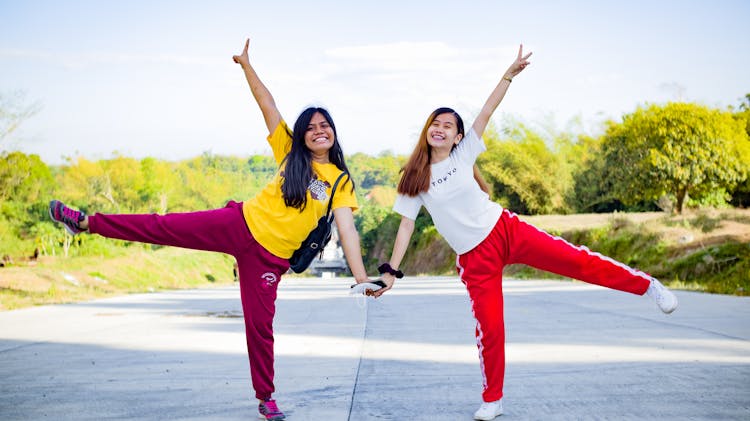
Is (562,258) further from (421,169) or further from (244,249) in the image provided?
(244,249)

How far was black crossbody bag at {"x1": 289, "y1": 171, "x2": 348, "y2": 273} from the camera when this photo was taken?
16.4 feet

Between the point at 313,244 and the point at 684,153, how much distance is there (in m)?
23.4

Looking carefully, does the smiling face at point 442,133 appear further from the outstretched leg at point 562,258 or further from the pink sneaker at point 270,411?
the pink sneaker at point 270,411

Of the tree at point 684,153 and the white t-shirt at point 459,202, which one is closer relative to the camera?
the white t-shirt at point 459,202

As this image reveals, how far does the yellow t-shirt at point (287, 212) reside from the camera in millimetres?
4898

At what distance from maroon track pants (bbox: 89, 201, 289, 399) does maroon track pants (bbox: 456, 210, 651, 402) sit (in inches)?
46.0

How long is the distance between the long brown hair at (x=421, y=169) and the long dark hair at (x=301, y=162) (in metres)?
0.38

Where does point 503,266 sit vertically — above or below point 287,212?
below

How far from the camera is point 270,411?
468 centimetres

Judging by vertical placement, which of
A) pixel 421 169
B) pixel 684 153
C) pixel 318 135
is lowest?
pixel 421 169

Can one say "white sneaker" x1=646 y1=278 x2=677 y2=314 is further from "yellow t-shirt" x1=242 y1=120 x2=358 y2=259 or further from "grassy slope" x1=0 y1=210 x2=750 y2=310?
"grassy slope" x1=0 y1=210 x2=750 y2=310

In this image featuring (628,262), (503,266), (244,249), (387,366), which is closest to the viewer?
(244,249)

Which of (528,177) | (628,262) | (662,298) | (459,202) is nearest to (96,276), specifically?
(628,262)

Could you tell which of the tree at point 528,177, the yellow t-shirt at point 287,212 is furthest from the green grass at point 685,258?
the tree at point 528,177
